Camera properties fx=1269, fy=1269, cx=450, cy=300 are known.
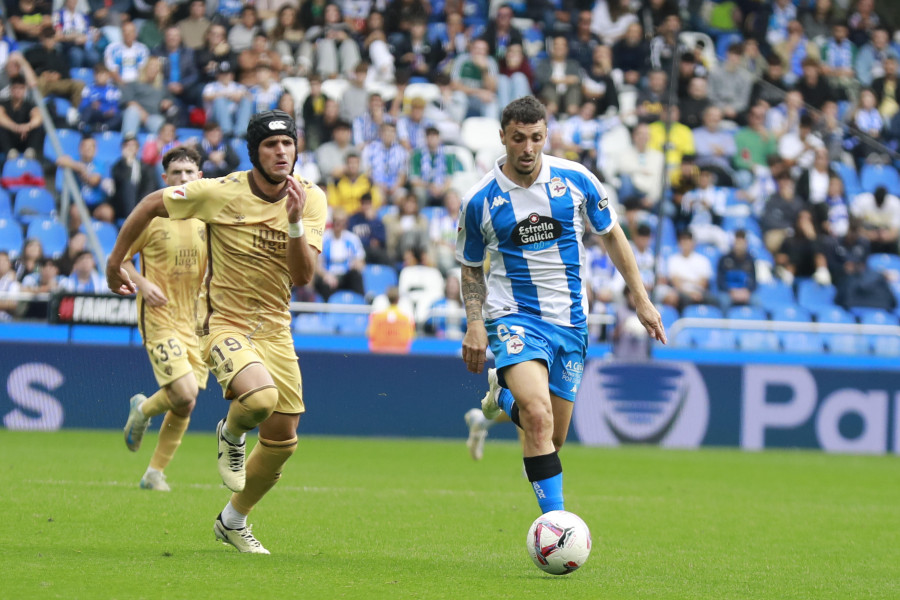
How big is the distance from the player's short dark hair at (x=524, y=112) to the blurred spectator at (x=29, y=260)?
11492 millimetres

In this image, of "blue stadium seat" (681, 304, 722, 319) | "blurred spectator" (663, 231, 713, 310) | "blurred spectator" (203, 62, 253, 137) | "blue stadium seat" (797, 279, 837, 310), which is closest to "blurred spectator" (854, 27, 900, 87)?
"blue stadium seat" (797, 279, 837, 310)

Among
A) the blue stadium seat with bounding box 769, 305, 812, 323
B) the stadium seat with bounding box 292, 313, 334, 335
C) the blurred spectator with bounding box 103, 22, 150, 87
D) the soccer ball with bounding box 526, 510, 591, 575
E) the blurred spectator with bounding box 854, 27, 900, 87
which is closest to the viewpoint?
the soccer ball with bounding box 526, 510, 591, 575

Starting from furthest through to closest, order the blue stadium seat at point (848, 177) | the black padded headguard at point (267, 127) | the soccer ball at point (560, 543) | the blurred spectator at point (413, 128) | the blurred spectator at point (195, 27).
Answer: the blue stadium seat at point (848, 177)
the blurred spectator at point (195, 27)
the blurred spectator at point (413, 128)
the black padded headguard at point (267, 127)
the soccer ball at point (560, 543)

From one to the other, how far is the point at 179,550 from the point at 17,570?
1.11 meters

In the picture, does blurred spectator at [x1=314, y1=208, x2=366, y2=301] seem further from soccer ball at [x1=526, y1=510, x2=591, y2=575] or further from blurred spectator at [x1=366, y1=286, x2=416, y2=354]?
soccer ball at [x1=526, y1=510, x2=591, y2=575]

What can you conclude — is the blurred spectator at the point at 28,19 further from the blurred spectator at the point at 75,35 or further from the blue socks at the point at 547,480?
the blue socks at the point at 547,480

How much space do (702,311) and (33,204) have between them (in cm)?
988

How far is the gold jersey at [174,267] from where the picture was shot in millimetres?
10094

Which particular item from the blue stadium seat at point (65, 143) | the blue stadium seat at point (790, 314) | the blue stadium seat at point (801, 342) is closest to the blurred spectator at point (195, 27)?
the blue stadium seat at point (65, 143)

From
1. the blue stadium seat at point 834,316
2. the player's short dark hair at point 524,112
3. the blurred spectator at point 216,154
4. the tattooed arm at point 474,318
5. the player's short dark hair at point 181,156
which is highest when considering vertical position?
the player's short dark hair at point 524,112

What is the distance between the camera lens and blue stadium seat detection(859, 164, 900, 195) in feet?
72.2

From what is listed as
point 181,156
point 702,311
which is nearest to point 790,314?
point 702,311

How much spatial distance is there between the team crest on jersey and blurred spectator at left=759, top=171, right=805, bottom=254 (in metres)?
14.1

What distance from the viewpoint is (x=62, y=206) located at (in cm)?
1802
